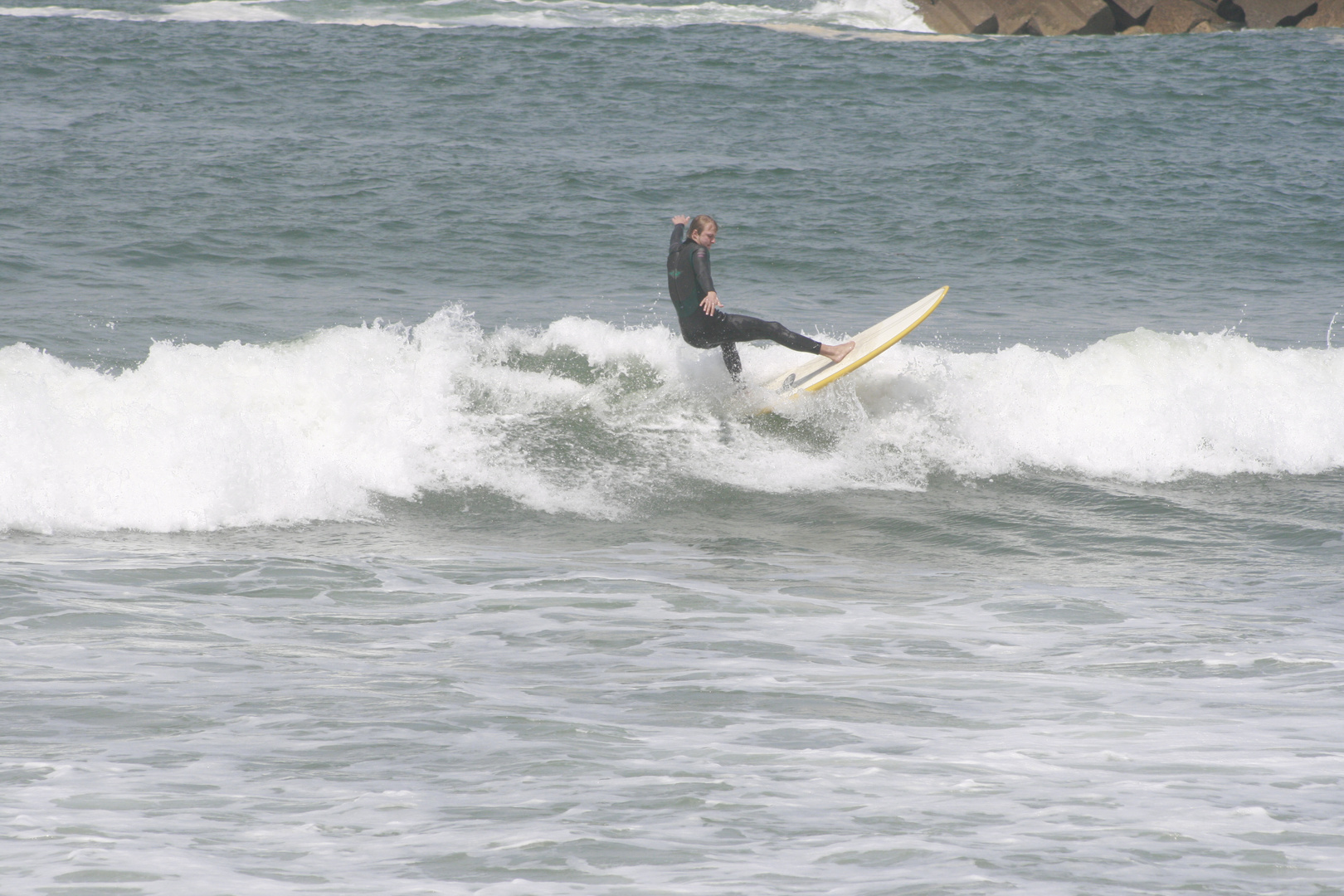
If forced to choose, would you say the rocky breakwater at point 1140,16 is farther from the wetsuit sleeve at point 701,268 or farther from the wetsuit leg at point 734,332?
the wetsuit sleeve at point 701,268

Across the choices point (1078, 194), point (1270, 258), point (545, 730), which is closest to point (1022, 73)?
point (1078, 194)

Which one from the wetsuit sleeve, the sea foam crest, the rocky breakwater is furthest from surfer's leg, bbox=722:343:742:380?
the rocky breakwater

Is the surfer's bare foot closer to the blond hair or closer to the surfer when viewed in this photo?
the surfer

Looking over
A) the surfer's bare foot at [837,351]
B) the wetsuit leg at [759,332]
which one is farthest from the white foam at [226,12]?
the surfer's bare foot at [837,351]

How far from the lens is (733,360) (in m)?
9.94

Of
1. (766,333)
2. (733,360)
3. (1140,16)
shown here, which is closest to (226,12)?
(1140,16)

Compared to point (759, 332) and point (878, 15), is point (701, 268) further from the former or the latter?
point (878, 15)

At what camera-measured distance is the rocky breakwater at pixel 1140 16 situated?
30.9m

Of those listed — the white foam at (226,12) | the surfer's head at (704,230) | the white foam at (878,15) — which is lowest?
the surfer's head at (704,230)

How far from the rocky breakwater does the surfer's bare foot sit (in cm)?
2412

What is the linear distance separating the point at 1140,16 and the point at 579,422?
26.5 m

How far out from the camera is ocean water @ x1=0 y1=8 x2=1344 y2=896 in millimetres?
3770

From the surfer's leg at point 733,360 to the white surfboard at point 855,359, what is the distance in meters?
0.26

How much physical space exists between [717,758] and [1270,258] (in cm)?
1464
